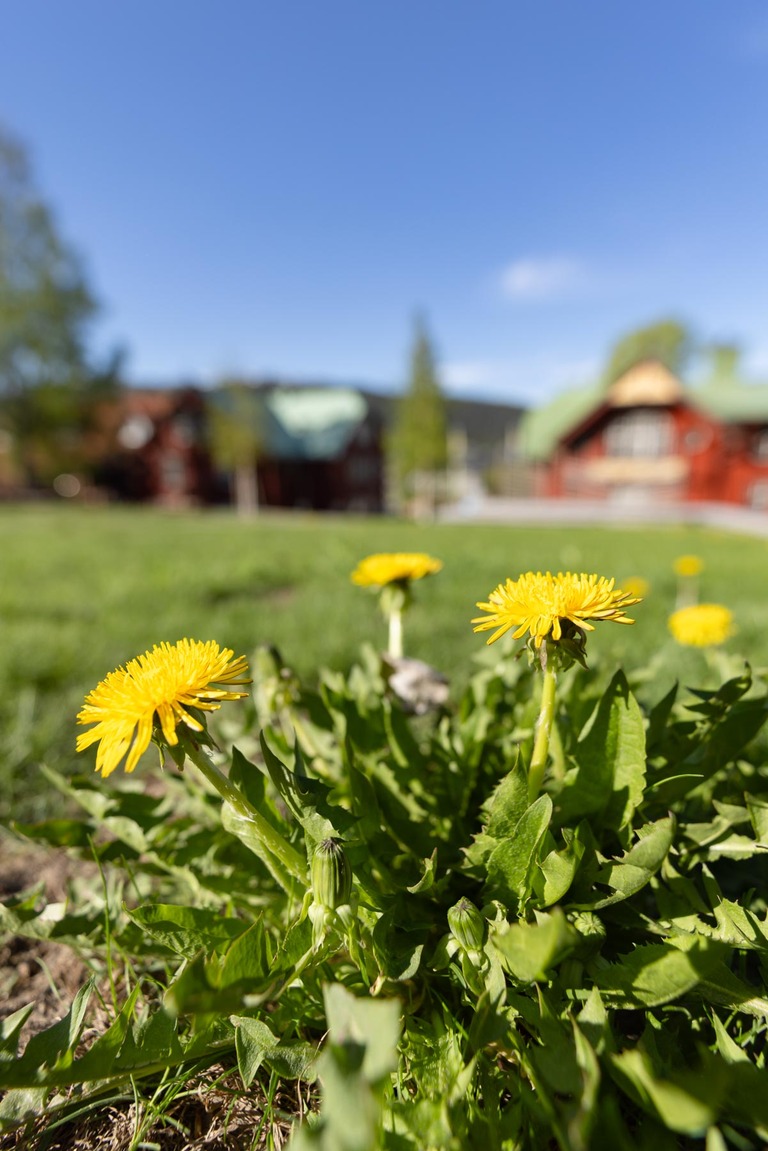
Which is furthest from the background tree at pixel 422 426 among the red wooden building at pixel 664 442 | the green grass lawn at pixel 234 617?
the green grass lawn at pixel 234 617

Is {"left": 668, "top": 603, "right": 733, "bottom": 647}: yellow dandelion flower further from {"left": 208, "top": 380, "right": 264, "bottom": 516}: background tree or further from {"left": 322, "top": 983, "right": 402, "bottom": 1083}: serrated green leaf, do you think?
{"left": 208, "top": 380, "right": 264, "bottom": 516}: background tree

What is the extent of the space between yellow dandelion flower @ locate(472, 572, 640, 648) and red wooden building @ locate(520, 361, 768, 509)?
24.2 metres

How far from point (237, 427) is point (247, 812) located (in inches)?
969

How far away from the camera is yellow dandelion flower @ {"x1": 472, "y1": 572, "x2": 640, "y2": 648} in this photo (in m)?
0.86

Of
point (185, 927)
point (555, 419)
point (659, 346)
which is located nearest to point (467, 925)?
point (185, 927)

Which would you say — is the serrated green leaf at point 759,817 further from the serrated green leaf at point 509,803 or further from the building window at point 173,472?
the building window at point 173,472

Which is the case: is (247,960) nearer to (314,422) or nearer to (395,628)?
(395,628)

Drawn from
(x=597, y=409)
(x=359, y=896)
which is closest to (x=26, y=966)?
(x=359, y=896)

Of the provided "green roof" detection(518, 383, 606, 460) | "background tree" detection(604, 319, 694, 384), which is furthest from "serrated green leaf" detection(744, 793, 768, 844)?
"background tree" detection(604, 319, 694, 384)

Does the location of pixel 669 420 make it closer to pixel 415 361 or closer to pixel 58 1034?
pixel 415 361

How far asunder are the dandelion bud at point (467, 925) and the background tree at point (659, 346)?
133 feet

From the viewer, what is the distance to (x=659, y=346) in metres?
37.5


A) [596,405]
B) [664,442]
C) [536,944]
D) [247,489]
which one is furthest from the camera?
[247,489]

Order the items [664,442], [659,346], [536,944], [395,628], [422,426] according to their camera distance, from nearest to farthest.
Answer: [536,944]
[395,628]
[664,442]
[422,426]
[659,346]
